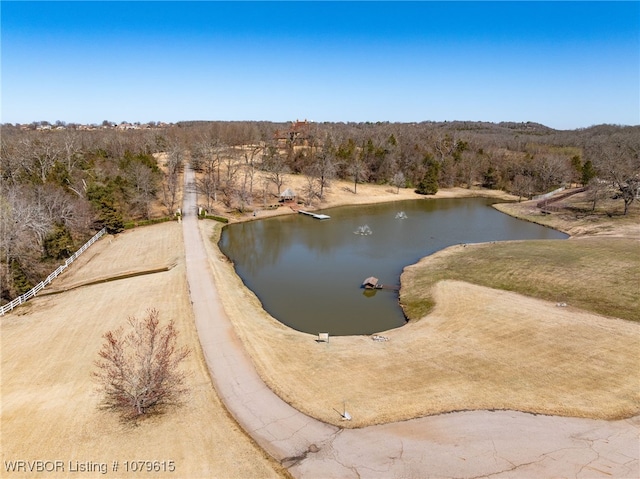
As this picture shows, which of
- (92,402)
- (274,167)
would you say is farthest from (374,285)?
(274,167)

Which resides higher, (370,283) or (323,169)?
(323,169)

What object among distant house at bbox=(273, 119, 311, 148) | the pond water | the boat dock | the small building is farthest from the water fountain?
distant house at bbox=(273, 119, 311, 148)

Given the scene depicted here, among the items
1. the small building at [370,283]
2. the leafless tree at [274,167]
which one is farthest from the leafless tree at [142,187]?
the small building at [370,283]

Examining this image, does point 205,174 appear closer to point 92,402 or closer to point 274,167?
point 274,167

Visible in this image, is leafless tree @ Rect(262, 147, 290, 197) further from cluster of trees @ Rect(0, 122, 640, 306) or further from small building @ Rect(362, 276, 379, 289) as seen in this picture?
small building @ Rect(362, 276, 379, 289)

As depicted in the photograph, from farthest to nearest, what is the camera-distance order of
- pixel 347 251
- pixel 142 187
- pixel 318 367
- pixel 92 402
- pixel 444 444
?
pixel 142 187
pixel 347 251
pixel 318 367
pixel 92 402
pixel 444 444

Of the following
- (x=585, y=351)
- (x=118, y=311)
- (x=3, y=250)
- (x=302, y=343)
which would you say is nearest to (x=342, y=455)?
(x=302, y=343)

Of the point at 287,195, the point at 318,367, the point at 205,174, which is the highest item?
the point at 205,174
